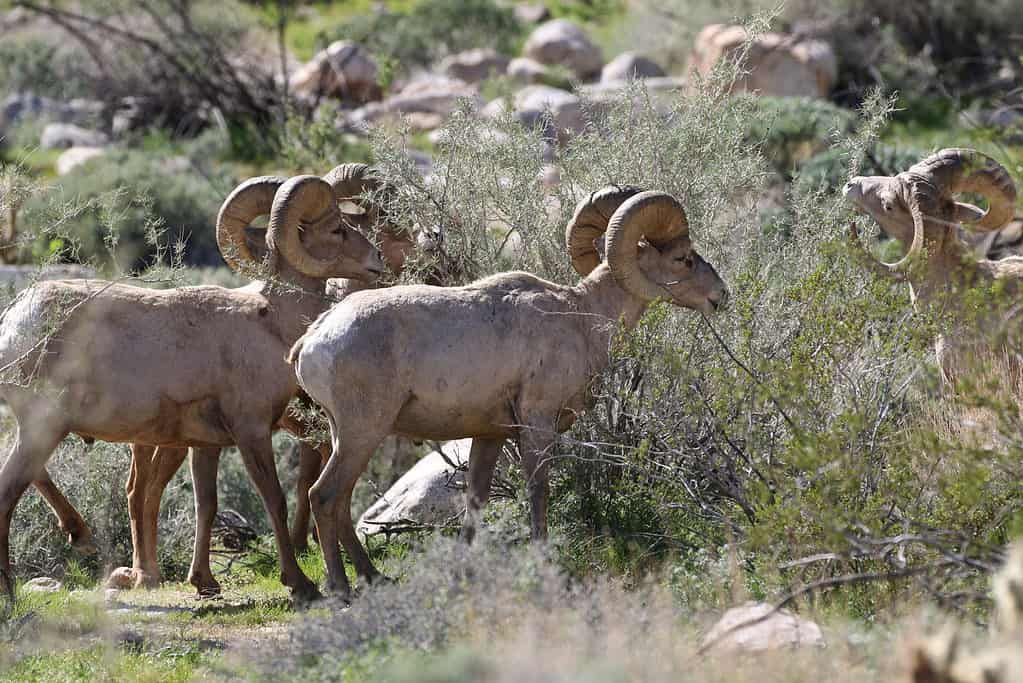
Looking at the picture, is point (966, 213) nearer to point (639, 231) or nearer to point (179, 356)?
point (639, 231)

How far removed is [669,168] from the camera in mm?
11242

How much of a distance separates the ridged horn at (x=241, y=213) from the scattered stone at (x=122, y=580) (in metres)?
2.53

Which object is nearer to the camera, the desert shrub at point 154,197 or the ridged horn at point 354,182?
the ridged horn at point 354,182

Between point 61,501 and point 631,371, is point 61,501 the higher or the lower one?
the lower one

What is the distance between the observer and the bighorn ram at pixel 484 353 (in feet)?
28.7

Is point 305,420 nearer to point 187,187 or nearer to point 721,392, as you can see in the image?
point 721,392

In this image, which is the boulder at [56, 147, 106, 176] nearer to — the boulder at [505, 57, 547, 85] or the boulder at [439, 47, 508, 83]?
the boulder at [505, 57, 547, 85]

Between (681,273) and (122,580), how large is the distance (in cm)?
499

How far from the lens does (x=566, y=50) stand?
123 feet

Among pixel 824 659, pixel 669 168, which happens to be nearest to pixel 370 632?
pixel 824 659

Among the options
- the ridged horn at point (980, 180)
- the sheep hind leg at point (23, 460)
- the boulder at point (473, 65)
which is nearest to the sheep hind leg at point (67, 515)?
the sheep hind leg at point (23, 460)

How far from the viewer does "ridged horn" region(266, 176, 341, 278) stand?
10.3 m

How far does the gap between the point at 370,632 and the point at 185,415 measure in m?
3.57

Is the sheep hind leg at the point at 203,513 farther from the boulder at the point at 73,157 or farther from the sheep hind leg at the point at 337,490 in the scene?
the boulder at the point at 73,157
